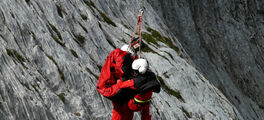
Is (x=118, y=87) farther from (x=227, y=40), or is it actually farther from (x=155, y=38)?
(x=227, y=40)

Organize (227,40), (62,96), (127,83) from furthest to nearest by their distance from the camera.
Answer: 1. (227,40)
2. (62,96)
3. (127,83)

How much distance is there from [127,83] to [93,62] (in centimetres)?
1216

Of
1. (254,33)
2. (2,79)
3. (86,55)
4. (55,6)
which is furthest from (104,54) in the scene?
(254,33)

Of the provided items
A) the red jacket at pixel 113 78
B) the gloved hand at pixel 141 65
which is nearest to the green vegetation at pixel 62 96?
the red jacket at pixel 113 78

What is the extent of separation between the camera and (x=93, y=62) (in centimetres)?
2359

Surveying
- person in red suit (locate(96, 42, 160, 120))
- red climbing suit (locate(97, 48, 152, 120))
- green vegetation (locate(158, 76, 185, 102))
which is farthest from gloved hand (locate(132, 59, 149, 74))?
green vegetation (locate(158, 76, 185, 102))

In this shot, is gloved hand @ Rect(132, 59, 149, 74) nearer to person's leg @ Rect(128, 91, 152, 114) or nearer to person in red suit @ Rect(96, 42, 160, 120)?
person in red suit @ Rect(96, 42, 160, 120)

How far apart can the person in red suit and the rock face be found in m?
4.15

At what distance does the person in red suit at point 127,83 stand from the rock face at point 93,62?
13.6 ft

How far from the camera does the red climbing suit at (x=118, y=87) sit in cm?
1182

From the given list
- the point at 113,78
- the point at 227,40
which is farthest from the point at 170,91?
the point at 227,40

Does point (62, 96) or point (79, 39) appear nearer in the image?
point (62, 96)

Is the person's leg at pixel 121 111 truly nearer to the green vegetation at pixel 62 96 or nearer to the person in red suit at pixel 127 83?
the person in red suit at pixel 127 83

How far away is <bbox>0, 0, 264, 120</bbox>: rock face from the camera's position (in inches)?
619
